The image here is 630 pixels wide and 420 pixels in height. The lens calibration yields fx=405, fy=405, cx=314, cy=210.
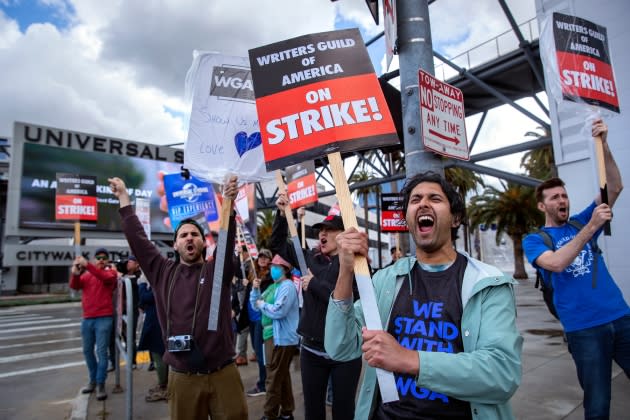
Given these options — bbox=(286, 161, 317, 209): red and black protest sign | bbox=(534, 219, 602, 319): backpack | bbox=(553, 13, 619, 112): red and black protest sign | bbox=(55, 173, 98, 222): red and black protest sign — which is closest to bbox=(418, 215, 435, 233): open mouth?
→ bbox=(534, 219, 602, 319): backpack

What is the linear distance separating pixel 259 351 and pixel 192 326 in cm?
295

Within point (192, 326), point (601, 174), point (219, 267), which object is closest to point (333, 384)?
point (192, 326)

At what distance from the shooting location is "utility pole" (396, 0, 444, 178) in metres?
3.12

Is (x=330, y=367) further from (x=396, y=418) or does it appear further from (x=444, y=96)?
(x=444, y=96)

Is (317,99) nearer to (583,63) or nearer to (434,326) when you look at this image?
(434,326)

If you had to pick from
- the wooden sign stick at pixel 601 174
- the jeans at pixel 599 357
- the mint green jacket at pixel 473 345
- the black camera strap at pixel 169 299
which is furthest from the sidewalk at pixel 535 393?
the mint green jacket at pixel 473 345

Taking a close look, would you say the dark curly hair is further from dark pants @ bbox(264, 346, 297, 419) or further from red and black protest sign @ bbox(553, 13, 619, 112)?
dark pants @ bbox(264, 346, 297, 419)

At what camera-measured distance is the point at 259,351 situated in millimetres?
5676

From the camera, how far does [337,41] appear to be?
2193mm

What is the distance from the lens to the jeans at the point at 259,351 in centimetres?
540

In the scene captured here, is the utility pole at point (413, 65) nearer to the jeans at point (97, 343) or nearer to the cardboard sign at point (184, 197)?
the cardboard sign at point (184, 197)

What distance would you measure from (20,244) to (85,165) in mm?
5619

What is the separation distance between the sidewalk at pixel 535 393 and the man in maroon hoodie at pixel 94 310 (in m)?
0.48

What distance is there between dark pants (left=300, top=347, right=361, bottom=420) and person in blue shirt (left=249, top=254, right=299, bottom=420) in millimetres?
1105
